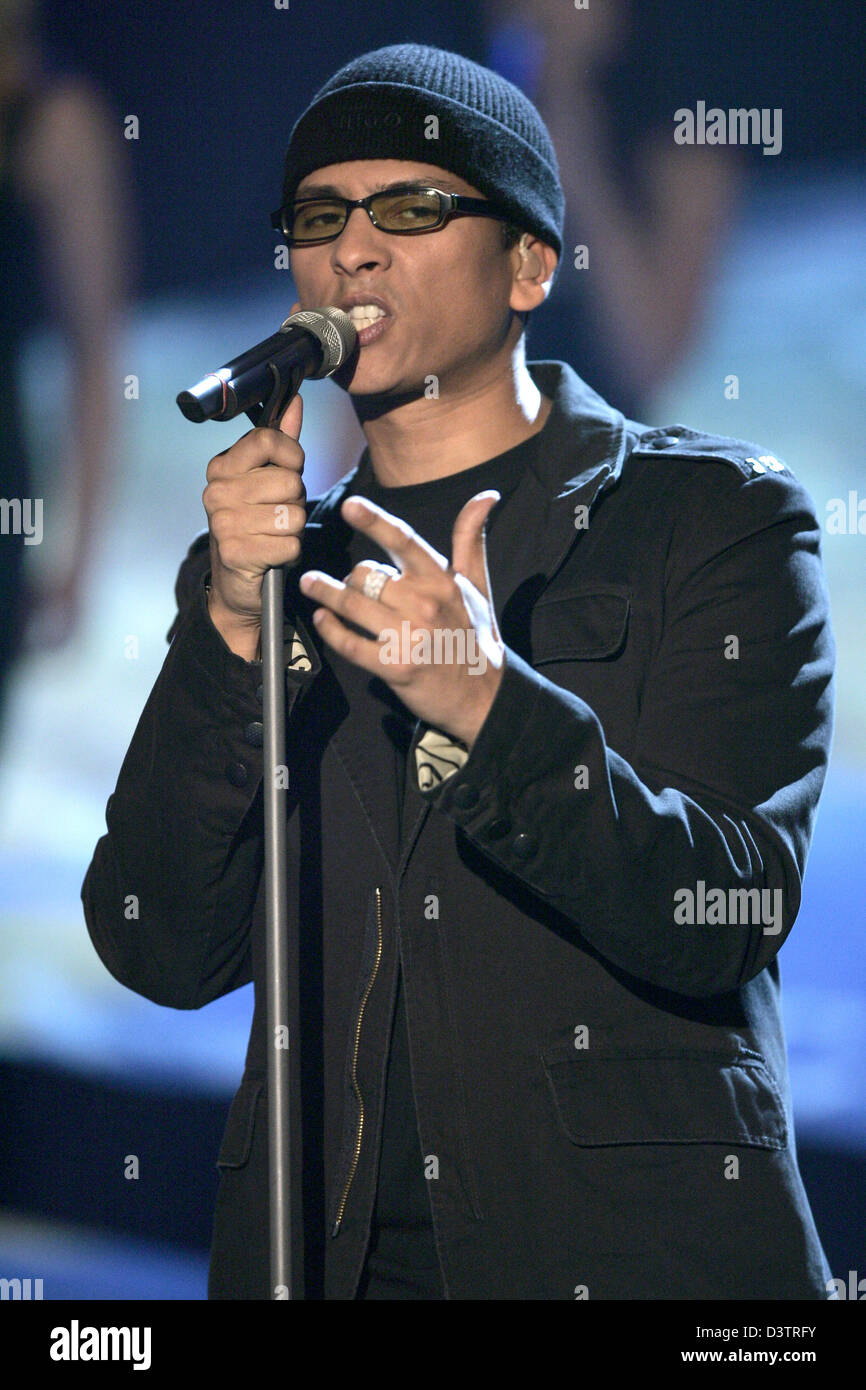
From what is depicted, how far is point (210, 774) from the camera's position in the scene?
151cm

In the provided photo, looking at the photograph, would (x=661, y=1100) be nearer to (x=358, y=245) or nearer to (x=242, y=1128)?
(x=242, y=1128)

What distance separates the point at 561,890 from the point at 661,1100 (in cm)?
29

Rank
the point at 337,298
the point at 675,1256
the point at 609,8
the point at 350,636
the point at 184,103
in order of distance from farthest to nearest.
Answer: the point at 184,103, the point at 609,8, the point at 337,298, the point at 675,1256, the point at 350,636

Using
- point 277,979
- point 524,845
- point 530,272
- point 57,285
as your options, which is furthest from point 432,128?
point 57,285

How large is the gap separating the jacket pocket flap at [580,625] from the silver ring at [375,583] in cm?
44

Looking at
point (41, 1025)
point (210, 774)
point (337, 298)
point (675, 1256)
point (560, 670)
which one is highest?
point (337, 298)

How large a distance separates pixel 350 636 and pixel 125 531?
1.82 metres

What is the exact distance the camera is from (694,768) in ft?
4.59

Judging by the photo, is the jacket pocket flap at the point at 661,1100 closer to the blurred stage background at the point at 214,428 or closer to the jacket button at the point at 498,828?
the jacket button at the point at 498,828

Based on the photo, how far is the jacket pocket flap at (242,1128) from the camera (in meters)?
1.58

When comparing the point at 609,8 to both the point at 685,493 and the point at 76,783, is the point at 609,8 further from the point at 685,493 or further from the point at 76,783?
the point at 76,783

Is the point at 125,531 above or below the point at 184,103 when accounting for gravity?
below

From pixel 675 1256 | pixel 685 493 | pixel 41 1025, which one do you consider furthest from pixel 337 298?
pixel 41 1025

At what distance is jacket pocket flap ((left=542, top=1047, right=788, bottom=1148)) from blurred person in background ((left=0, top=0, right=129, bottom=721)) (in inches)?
69.2
